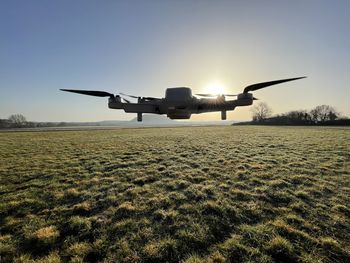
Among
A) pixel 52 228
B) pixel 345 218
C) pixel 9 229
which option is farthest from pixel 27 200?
pixel 345 218

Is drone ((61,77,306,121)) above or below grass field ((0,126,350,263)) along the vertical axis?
above

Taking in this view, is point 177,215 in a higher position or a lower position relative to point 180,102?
lower

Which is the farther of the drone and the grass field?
the grass field

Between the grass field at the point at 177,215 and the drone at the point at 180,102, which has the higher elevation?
the drone at the point at 180,102

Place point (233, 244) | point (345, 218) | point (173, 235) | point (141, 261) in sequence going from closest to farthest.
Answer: point (141, 261)
point (233, 244)
point (173, 235)
point (345, 218)

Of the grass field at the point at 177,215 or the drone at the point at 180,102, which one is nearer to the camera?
the drone at the point at 180,102

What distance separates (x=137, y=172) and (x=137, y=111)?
314 inches

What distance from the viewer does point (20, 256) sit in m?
3.76

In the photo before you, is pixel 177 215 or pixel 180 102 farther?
pixel 177 215

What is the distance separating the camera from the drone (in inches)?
74.8

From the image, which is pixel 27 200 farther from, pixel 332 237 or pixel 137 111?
pixel 332 237

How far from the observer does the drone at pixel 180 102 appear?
6.23 feet

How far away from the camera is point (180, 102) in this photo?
190cm

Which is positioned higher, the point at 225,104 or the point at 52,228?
→ the point at 225,104
